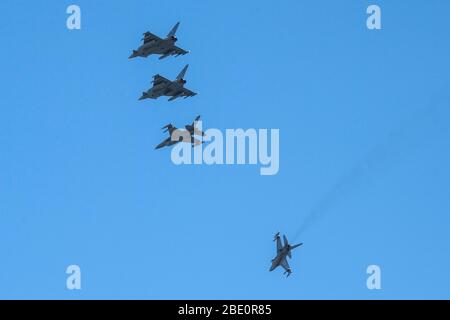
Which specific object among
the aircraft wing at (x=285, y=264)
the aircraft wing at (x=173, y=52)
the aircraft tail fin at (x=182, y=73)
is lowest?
the aircraft wing at (x=285, y=264)

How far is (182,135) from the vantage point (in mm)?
117375

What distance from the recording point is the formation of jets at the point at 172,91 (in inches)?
4373

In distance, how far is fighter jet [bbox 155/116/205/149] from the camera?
11725 cm

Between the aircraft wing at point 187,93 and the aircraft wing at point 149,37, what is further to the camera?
the aircraft wing at point 187,93

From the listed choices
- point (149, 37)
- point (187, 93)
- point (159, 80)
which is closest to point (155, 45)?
point (149, 37)

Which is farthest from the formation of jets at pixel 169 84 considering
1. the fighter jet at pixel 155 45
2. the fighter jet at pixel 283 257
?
the fighter jet at pixel 283 257

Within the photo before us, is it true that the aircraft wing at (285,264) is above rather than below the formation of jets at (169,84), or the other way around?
below

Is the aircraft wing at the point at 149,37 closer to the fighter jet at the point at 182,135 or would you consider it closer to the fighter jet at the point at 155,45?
the fighter jet at the point at 155,45

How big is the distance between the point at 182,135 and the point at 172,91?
16.8ft
